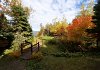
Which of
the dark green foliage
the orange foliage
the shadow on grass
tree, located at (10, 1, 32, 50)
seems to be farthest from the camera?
the orange foliage

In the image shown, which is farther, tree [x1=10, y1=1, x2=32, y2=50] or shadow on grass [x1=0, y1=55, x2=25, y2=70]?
tree [x1=10, y1=1, x2=32, y2=50]

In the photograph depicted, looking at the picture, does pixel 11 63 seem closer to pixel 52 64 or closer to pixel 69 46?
pixel 52 64

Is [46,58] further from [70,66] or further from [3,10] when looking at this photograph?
[3,10]

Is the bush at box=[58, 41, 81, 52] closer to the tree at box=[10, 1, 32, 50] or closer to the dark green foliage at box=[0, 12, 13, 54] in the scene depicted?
the tree at box=[10, 1, 32, 50]

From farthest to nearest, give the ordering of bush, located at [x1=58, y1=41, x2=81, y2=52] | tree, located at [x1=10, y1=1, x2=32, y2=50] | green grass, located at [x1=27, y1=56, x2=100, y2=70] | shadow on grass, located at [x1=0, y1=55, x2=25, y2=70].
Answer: bush, located at [x1=58, y1=41, x2=81, y2=52], tree, located at [x1=10, y1=1, x2=32, y2=50], shadow on grass, located at [x1=0, y1=55, x2=25, y2=70], green grass, located at [x1=27, y1=56, x2=100, y2=70]

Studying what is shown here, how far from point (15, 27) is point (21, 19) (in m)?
2.73

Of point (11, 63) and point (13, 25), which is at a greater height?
point (13, 25)

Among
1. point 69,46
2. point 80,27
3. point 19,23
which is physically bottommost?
point 69,46

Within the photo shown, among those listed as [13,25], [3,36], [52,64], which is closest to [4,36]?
[3,36]

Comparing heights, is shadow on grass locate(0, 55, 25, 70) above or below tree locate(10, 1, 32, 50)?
below

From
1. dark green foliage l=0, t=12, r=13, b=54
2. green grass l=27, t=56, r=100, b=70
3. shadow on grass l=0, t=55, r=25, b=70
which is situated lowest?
shadow on grass l=0, t=55, r=25, b=70

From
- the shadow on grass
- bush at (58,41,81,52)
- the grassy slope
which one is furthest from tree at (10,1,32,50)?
the grassy slope

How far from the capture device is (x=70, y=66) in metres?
16.0

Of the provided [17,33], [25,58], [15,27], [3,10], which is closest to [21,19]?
[15,27]
